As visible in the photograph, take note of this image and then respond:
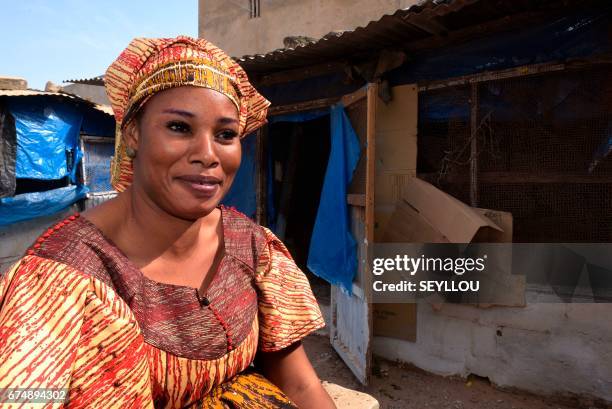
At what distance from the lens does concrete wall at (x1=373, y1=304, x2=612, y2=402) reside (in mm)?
3717

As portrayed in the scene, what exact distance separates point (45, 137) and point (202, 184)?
20.9 ft

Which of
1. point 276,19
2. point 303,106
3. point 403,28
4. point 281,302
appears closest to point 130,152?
point 281,302

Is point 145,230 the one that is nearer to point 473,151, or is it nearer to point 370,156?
point 370,156

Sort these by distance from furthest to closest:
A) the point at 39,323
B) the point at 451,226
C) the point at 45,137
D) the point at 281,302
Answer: the point at 45,137
the point at 451,226
the point at 281,302
the point at 39,323

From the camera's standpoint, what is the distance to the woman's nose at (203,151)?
112 centimetres

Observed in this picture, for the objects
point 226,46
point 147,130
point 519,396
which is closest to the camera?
point 147,130

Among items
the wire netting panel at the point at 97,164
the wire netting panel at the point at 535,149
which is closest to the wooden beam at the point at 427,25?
the wire netting panel at the point at 535,149

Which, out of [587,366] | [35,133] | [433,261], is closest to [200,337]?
[433,261]

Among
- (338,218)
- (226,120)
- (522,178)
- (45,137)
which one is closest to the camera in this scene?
(226,120)

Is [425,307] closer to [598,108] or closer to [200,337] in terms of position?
[598,108]

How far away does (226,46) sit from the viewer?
39.9 ft

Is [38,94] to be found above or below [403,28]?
below

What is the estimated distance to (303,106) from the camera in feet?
17.3

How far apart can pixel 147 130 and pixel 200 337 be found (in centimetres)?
58
